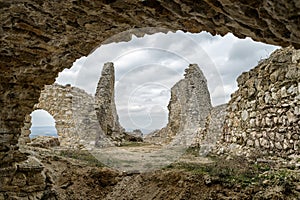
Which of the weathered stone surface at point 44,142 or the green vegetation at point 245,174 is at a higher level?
the weathered stone surface at point 44,142

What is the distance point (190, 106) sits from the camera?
41.4 ft

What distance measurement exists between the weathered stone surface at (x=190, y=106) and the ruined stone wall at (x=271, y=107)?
341cm

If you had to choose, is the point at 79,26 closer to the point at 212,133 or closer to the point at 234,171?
the point at 234,171

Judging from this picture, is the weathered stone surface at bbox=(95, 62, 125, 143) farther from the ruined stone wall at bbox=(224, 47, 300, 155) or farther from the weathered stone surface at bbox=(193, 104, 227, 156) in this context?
the ruined stone wall at bbox=(224, 47, 300, 155)

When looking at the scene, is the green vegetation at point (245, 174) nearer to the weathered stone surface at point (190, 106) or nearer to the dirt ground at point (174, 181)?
the dirt ground at point (174, 181)

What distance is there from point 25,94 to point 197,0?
288cm

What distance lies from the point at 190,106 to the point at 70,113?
17.0ft

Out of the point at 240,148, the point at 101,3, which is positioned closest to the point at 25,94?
the point at 101,3

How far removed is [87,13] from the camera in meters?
2.32

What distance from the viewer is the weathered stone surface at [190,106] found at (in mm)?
11316

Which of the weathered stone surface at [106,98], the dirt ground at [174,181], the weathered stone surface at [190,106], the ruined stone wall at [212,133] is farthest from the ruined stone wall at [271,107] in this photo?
the weathered stone surface at [106,98]

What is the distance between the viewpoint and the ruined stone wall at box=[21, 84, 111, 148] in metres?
9.92

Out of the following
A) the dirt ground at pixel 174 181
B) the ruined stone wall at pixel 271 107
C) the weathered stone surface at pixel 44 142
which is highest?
the ruined stone wall at pixel 271 107

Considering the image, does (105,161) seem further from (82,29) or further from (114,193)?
(82,29)
